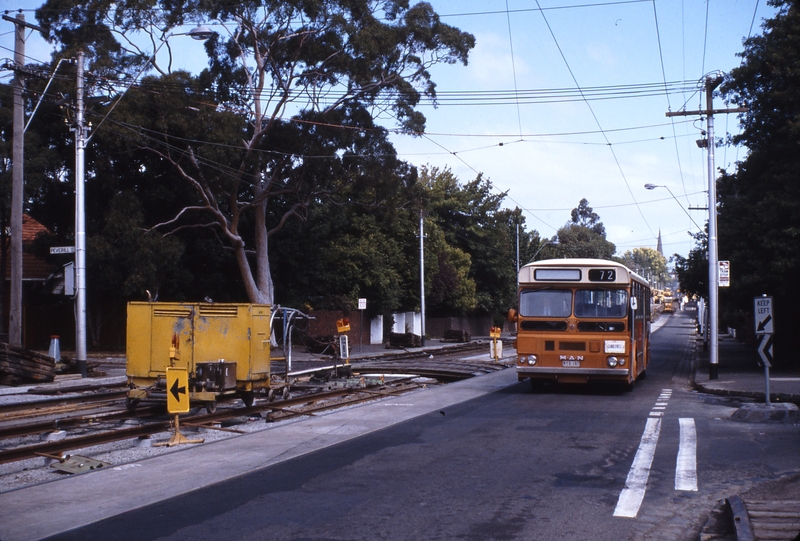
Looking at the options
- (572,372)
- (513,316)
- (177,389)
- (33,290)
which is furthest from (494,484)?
(33,290)

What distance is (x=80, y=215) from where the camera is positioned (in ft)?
77.8

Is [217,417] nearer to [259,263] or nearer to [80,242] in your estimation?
[80,242]

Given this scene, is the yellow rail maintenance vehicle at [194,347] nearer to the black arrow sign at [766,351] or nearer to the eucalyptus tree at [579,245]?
the black arrow sign at [766,351]

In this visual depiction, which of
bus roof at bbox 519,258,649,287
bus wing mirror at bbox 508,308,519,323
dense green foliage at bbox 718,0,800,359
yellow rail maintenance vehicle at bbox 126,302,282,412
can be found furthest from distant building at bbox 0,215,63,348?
dense green foliage at bbox 718,0,800,359

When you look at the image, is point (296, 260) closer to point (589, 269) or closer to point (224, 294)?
point (224, 294)

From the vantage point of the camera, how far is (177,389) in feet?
38.7

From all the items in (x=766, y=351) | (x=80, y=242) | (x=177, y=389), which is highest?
(x=80, y=242)

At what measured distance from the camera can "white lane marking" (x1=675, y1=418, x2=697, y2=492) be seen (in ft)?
28.9

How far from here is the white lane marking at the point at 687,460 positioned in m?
8.81

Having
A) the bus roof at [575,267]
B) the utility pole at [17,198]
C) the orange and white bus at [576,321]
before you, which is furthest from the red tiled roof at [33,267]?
the orange and white bus at [576,321]

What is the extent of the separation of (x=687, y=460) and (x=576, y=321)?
7.98 metres

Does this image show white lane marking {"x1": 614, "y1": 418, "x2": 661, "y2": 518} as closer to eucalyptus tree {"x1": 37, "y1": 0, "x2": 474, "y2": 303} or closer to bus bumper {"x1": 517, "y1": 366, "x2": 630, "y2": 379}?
bus bumper {"x1": 517, "y1": 366, "x2": 630, "y2": 379}

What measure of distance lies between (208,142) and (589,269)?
18.5 m

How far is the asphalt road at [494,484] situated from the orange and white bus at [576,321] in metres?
3.46
